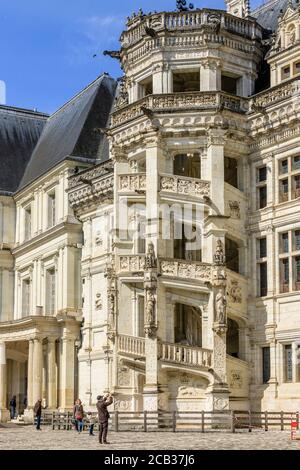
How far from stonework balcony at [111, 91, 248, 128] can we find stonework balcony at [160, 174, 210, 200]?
8.61 feet

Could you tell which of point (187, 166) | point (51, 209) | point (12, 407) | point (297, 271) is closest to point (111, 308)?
point (187, 166)

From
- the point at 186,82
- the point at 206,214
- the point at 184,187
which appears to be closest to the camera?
the point at 206,214

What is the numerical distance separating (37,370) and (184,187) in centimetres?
1487

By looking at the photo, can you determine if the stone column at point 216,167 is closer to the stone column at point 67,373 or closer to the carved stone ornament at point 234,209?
the carved stone ornament at point 234,209

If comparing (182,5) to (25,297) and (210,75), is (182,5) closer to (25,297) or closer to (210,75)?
(210,75)

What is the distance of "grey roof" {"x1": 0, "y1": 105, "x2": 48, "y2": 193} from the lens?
56781 millimetres

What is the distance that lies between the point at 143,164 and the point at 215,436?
1342 cm

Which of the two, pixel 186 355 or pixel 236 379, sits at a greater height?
pixel 186 355

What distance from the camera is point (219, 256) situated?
35.5m

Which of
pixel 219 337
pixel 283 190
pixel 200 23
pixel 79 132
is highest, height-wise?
pixel 200 23

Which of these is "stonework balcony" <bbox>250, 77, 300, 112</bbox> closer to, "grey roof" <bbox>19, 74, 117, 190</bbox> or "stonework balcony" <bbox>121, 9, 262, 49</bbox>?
"stonework balcony" <bbox>121, 9, 262, 49</bbox>

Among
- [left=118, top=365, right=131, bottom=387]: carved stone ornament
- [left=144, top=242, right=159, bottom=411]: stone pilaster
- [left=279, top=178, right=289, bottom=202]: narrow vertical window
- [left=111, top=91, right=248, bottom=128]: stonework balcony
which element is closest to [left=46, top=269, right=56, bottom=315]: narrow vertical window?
[left=118, top=365, right=131, bottom=387]: carved stone ornament

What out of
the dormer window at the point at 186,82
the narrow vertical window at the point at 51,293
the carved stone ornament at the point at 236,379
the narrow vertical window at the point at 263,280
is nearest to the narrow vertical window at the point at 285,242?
the narrow vertical window at the point at 263,280
